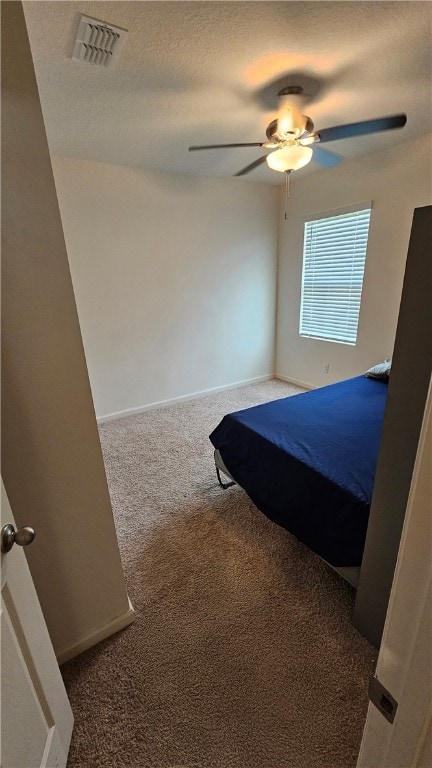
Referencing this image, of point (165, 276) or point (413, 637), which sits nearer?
point (413, 637)

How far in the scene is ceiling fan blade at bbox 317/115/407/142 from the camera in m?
1.69

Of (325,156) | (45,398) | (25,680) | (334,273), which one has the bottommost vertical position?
(25,680)

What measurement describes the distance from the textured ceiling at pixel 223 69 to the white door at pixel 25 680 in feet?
6.65

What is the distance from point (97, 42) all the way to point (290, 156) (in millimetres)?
1135

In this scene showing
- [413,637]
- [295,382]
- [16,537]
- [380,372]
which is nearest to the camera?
[413,637]

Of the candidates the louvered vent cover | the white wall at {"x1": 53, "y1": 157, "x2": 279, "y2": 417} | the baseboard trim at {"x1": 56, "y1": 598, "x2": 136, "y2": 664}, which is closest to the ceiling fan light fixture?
the louvered vent cover

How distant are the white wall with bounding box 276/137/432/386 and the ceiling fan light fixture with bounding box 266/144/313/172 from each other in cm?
151

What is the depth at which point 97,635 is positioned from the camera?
4.37ft

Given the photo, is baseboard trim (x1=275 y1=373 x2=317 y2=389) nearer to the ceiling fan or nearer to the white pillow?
the white pillow

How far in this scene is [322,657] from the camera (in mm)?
1271

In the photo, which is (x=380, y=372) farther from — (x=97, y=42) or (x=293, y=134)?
(x=97, y=42)

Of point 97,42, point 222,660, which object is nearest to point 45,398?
point 222,660

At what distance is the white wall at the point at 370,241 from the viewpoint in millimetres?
2852

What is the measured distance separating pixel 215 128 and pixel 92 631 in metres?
3.19
